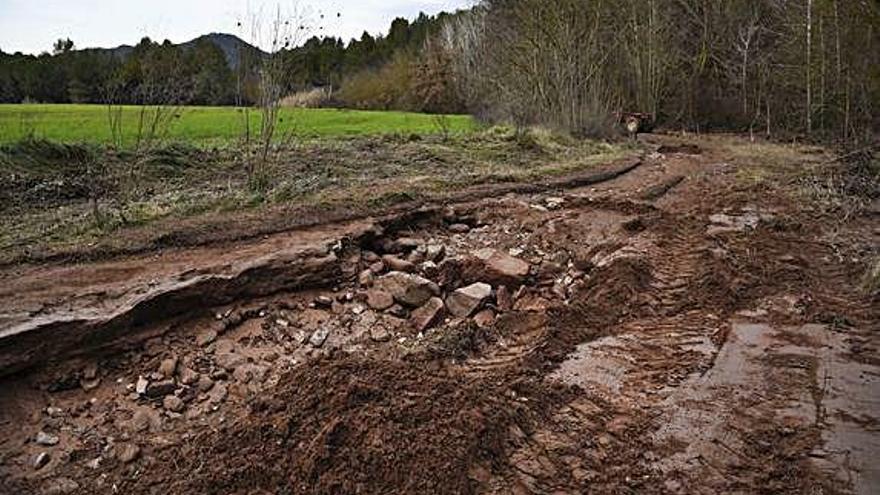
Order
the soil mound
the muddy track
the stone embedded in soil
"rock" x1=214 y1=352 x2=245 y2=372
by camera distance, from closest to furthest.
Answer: the soil mound < "rock" x1=214 y1=352 x2=245 y2=372 < the muddy track < the stone embedded in soil

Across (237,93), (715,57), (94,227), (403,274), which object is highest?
(715,57)

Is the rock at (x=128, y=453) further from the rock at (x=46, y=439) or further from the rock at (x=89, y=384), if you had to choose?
the rock at (x=89, y=384)

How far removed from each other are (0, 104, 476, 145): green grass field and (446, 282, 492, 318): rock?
310 inches

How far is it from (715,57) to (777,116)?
11.6 feet

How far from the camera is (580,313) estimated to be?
5.76 metres

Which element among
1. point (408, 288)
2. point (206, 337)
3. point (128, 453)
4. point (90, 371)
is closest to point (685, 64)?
point (408, 288)

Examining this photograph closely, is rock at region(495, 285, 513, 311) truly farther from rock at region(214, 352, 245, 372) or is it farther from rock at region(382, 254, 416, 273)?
rock at region(214, 352, 245, 372)

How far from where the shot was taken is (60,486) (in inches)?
144

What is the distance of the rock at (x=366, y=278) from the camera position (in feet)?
19.9

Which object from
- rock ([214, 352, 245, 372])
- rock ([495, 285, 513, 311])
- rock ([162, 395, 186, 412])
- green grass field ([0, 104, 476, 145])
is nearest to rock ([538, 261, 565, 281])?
rock ([495, 285, 513, 311])

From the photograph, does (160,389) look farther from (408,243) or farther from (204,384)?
(408,243)

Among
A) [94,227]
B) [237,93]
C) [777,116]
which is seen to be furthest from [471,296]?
[777,116]

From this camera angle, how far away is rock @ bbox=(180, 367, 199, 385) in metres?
4.58

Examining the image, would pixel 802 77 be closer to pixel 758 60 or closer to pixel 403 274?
pixel 758 60
